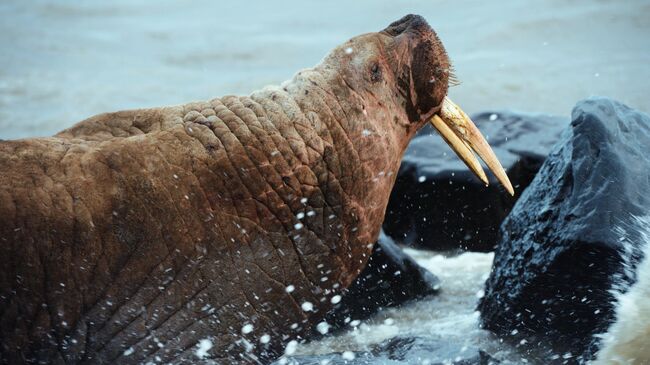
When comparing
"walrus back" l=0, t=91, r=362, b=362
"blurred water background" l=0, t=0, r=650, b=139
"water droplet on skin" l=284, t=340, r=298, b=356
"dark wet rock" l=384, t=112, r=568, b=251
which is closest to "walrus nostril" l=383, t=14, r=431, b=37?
"walrus back" l=0, t=91, r=362, b=362

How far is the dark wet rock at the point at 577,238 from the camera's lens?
4266mm

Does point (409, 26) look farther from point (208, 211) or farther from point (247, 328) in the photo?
point (247, 328)

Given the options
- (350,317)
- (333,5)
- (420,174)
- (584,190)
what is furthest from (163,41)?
(584,190)

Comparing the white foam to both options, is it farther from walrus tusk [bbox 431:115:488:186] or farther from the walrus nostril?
the walrus nostril

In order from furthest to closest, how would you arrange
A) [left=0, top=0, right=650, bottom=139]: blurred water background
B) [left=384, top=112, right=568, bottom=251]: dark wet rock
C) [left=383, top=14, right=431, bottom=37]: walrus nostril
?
[left=0, top=0, right=650, bottom=139]: blurred water background, [left=384, top=112, right=568, bottom=251]: dark wet rock, [left=383, top=14, right=431, bottom=37]: walrus nostril

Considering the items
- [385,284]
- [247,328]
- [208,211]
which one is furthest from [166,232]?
[385,284]

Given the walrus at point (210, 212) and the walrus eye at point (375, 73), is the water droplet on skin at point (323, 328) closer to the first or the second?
the walrus at point (210, 212)

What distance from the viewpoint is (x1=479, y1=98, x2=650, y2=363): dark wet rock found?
427 cm

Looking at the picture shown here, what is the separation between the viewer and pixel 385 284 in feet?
17.7

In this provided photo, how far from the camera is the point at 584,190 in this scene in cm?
443

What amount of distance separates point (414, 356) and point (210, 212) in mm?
1079

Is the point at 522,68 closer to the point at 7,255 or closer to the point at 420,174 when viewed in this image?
the point at 420,174

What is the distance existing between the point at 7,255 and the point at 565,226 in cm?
232

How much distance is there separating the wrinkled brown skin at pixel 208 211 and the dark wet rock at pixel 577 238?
915mm
